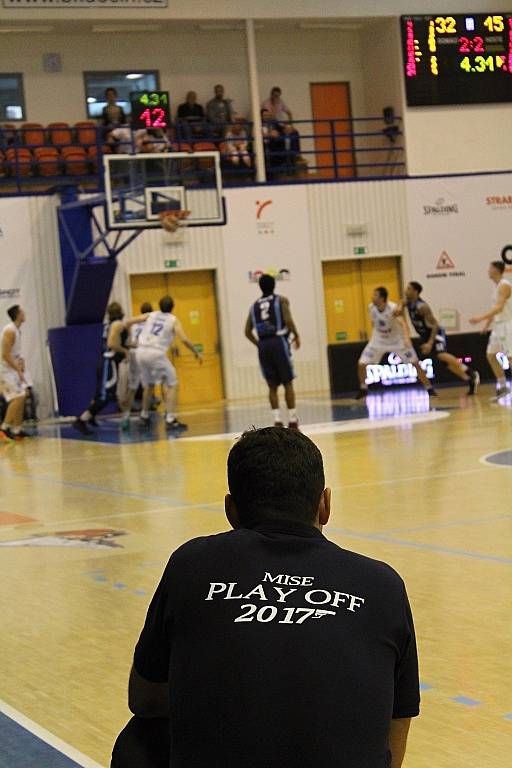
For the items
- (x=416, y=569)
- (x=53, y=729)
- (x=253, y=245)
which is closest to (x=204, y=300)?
(x=253, y=245)

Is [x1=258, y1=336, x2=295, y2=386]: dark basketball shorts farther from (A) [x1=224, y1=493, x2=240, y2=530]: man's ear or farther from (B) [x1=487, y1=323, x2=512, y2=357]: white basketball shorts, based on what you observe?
(A) [x1=224, y1=493, x2=240, y2=530]: man's ear

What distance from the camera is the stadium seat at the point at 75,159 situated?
24.7 m

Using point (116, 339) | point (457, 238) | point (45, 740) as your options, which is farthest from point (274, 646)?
point (457, 238)

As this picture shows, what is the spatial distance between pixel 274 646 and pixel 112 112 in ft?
78.3

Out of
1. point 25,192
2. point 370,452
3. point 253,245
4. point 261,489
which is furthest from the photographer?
point 253,245

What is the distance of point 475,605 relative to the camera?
576cm

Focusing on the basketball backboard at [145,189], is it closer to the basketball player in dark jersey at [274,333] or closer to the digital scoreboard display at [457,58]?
the basketball player in dark jersey at [274,333]

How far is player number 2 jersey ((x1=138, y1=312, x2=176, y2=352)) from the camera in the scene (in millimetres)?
17703

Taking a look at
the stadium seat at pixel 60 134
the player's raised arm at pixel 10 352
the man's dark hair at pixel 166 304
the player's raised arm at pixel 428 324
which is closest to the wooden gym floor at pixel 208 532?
the man's dark hair at pixel 166 304

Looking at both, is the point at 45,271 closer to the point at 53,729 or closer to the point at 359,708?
the point at 53,729

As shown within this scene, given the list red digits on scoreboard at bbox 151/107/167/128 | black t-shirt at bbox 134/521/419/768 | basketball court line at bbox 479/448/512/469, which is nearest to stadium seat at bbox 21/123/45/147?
red digits on scoreboard at bbox 151/107/167/128

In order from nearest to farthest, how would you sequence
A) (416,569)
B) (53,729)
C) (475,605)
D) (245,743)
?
(245,743), (53,729), (475,605), (416,569)

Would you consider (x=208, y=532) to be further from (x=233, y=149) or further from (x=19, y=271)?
(x=233, y=149)

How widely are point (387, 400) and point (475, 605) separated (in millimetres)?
14625
